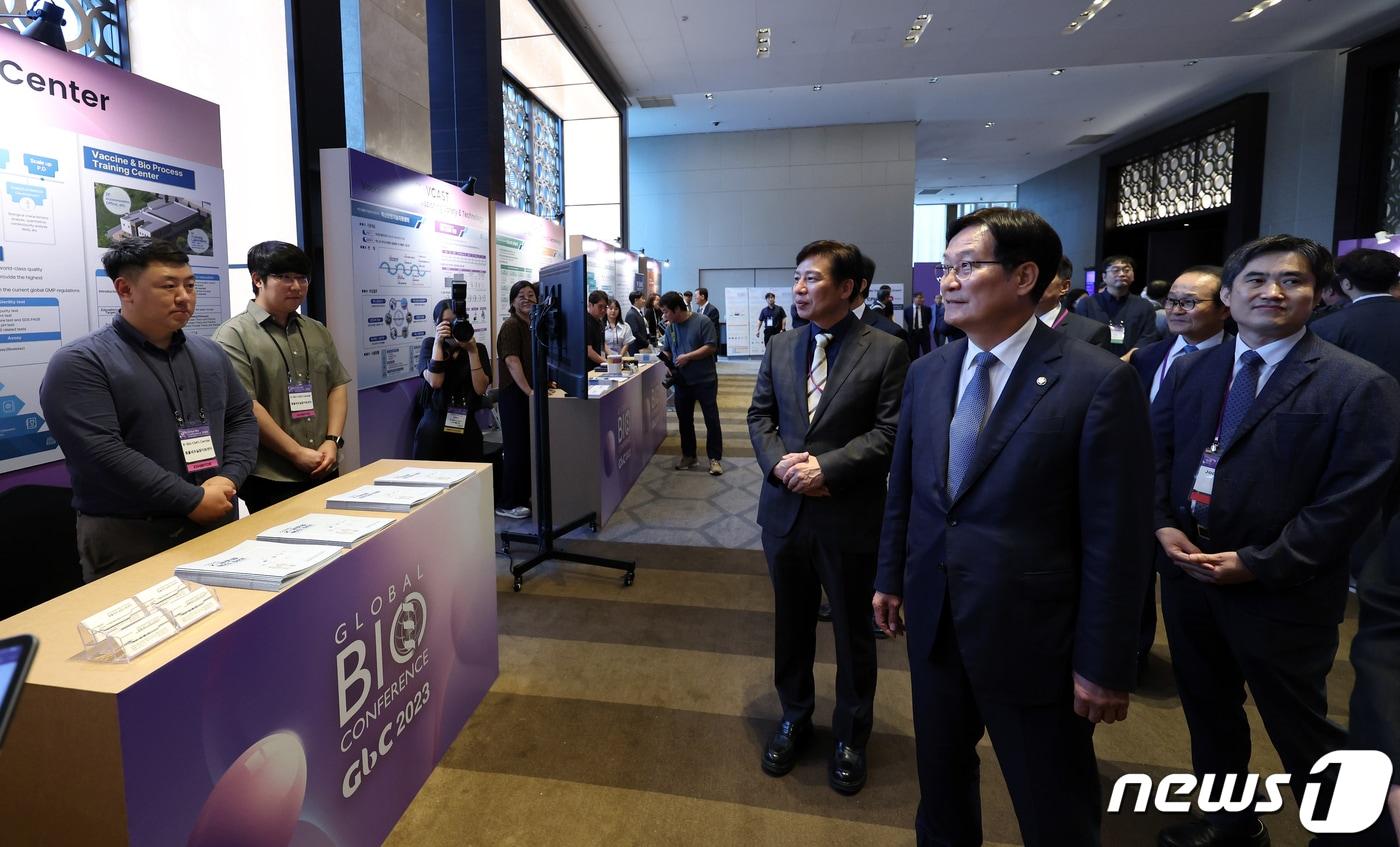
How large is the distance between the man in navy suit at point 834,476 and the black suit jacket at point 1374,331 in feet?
8.51

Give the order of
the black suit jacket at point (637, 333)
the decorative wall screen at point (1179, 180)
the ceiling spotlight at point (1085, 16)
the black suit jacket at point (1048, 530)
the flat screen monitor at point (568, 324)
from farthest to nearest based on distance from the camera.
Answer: the decorative wall screen at point (1179, 180) < the black suit jacket at point (637, 333) < the ceiling spotlight at point (1085, 16) < the flat screen monitor at point (568, 324) < the black suit jacket at point (1048, 530)

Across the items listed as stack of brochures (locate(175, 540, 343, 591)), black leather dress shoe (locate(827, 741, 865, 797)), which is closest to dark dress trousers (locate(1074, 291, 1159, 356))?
black leather dress shoe (locate(827, 741, 865, 797))

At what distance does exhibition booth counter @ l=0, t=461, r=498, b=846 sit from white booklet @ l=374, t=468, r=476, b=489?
0.04m

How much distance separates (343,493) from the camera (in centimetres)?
204

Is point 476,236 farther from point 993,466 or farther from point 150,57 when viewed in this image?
point 993,466

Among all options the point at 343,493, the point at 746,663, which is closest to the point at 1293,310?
the point at 746,663

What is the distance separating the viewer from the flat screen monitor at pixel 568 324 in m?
3.10

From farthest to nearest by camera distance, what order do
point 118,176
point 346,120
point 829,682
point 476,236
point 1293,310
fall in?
point 476,236 → point 346,120 → point 829,682 → point 118,176 → point 1293,310

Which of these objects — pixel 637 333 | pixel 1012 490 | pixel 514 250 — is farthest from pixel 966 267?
pixel 637 333

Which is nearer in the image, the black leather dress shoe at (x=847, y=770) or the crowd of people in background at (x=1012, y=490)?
the crowd of people in background at (x=1012, y=490)

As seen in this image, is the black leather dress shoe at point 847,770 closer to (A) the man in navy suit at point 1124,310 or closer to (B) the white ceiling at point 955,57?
(A) the man in navy suit at point 1124,310

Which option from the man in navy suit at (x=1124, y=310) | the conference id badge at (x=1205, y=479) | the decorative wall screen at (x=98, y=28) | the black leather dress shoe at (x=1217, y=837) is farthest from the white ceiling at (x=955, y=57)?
the black leather dress shoe at (x=1217, y=837)

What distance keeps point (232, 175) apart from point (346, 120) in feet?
2.37

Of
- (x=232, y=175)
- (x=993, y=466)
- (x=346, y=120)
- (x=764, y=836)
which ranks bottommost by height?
(x=764, y=836)
